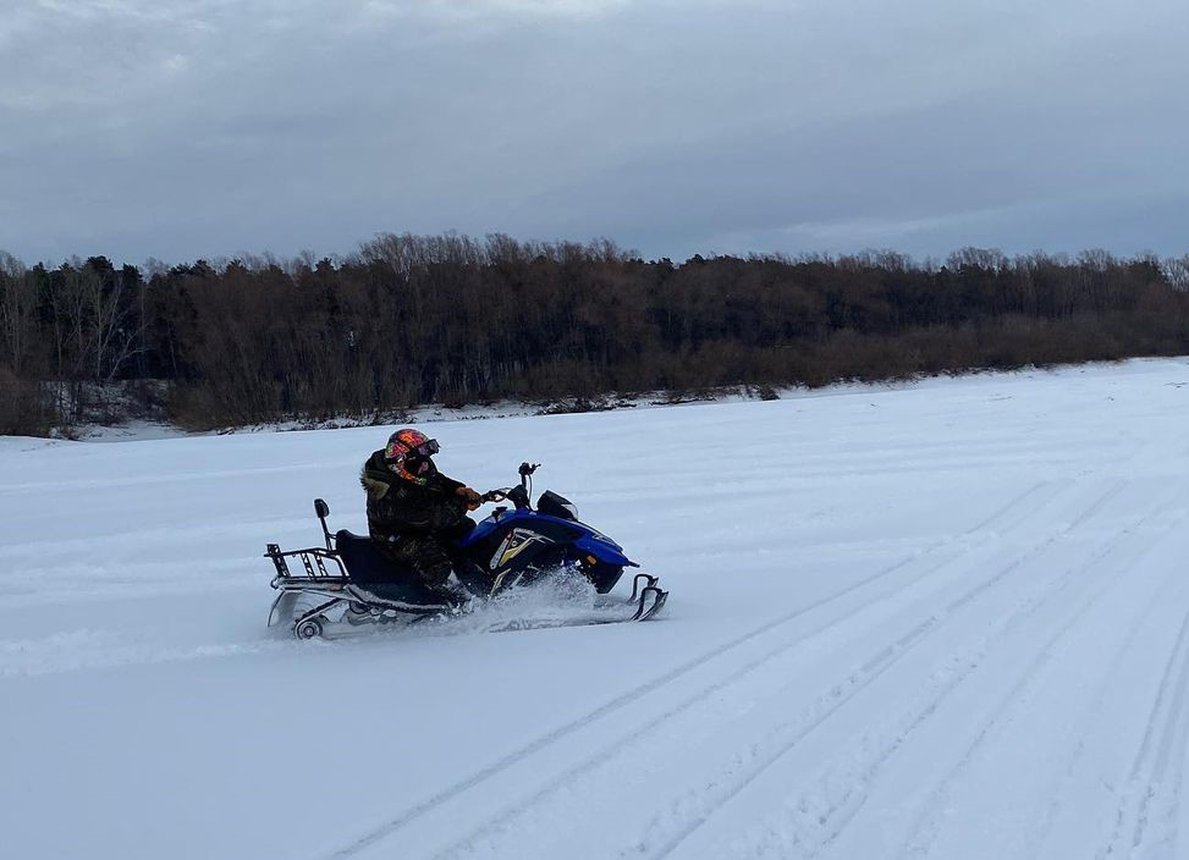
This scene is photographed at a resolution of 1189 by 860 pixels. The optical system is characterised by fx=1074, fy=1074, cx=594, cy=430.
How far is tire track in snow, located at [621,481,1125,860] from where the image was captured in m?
3.71

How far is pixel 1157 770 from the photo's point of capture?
4078 millimetres

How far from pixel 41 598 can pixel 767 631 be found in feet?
18.5

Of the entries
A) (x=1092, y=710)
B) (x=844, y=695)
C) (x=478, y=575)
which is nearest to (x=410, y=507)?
(x=478, y=575)

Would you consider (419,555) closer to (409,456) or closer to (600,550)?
(409,456)

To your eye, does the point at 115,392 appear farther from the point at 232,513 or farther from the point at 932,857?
the point at 932,857

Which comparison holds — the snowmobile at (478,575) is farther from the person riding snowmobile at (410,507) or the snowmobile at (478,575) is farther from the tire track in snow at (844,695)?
the tire track in snow at (844,695)

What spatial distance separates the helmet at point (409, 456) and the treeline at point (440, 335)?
36.3 m

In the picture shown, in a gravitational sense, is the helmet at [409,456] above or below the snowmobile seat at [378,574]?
above

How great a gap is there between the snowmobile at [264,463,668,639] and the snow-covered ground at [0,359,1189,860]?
8.2 inches

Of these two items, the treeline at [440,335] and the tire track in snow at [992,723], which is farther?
the treeline at [440,335]

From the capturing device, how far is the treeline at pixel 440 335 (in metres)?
45.9

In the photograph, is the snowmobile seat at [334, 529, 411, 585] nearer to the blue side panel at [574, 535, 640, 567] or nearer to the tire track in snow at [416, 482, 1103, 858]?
the blue side panel at [574, 535, 640, 567]

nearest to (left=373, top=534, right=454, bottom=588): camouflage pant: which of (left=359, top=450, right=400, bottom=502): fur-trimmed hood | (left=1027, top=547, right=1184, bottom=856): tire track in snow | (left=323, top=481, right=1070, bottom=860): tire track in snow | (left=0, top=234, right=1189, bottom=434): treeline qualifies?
(left=359, top=450, right=400, bottom=502): fur-trimmed hood

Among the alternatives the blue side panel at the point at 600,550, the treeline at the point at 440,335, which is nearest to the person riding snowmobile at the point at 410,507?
the blue side panel at the point at 600,550
